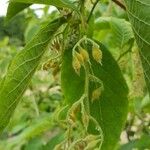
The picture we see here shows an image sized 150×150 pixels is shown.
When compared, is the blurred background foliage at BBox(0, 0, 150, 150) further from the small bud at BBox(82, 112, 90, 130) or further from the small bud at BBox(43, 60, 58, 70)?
the small bud at BBox(82, 112, 90, 130)

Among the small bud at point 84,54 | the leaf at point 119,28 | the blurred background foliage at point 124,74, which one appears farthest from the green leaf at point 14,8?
the leaf at point 119,28

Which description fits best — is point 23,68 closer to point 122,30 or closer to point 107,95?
point 107,95

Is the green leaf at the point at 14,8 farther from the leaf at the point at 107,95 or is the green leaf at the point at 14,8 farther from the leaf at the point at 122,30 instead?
the leaf at the point at 122,30

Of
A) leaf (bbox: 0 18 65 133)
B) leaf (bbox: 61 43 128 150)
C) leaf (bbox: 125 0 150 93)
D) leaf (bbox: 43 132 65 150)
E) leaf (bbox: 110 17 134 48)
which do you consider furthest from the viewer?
leaf (bbox: 43 132 65 150)

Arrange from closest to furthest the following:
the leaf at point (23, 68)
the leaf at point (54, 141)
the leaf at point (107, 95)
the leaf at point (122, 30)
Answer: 1. the leaf at point (23, 68)
2. the leaf at point (107, 95)
3. the leaf at point (122, 30)
4. the leaf at point (54, 141)

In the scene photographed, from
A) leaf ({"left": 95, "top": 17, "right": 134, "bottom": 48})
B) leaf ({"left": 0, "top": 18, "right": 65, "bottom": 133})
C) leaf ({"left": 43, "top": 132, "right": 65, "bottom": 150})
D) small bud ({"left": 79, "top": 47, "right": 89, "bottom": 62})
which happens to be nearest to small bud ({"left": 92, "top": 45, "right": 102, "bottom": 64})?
small bud ({"left": 79, "top": 47, "right": 89, "bottom": 62})
